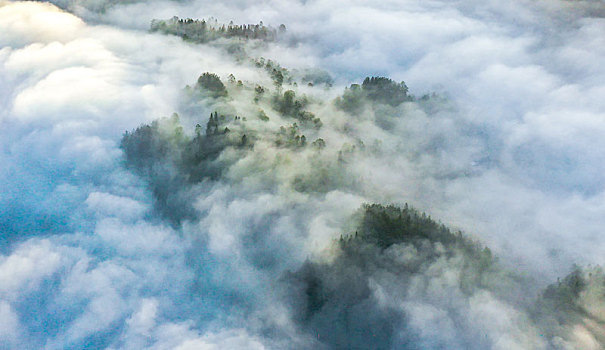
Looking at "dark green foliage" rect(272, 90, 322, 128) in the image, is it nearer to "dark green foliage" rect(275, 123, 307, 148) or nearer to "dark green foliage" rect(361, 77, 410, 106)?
"dark green foliage" rect(275, 123, 307, 148)

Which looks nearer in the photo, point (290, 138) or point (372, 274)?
point (372, 274)

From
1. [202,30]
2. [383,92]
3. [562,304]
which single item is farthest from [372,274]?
[202,30]

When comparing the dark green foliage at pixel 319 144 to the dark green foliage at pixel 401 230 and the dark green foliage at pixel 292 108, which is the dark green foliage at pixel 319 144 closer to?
the dark green foliage at pixel 292 108

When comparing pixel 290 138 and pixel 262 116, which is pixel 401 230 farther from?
pixel 262 116

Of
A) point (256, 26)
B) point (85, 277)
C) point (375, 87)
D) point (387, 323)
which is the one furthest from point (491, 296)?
point (256, 26)

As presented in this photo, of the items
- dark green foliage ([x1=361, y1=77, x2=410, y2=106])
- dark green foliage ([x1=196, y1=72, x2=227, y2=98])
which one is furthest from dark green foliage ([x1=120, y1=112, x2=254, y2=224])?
dark green foliage ([x1=361, y1=77, x2=410, y2=106])
